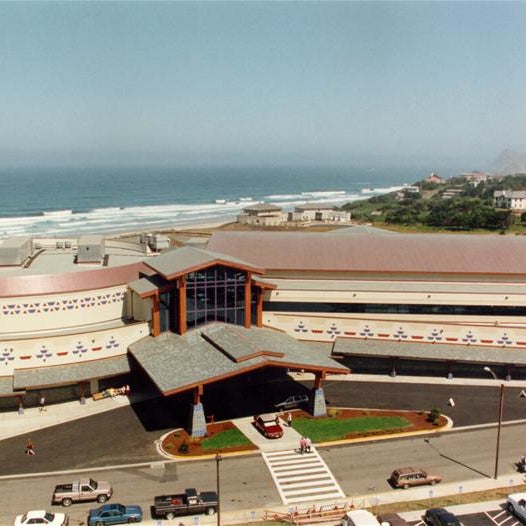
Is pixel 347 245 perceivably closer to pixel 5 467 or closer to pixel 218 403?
pixel 218 403

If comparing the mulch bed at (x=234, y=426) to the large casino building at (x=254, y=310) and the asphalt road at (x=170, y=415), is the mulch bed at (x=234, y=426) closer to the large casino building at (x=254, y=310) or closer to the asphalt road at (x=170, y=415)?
the asphalt road at (x=170, y=415)

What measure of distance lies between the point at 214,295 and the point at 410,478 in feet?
71.8

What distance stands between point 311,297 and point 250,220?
330ft

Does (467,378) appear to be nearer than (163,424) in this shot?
No

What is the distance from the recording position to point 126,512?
107 feet

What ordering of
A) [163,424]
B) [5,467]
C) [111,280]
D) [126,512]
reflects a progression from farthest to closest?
[111,280] → [163,424] → [5,467] → [126,512]

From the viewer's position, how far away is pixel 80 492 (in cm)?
3444

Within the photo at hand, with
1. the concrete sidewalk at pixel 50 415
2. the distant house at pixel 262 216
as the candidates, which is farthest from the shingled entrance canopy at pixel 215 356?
the distant house at pixel 262 216

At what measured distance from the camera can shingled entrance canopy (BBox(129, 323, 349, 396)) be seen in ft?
138

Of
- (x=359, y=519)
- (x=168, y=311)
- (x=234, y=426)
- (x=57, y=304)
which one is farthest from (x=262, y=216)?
(x=359, y=519)

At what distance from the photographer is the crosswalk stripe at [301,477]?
35.7 m

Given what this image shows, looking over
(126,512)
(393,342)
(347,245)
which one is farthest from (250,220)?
(126,512)

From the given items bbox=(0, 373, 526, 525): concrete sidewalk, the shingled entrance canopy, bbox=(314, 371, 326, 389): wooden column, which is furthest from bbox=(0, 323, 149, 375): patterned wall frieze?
bbox=(314, 371, 326, 389): wooden column

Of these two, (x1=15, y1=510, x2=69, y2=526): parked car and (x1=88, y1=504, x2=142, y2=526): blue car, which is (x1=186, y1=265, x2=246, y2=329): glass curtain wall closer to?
(x1=88, y1=504, x2=142, y2=526): blue car
